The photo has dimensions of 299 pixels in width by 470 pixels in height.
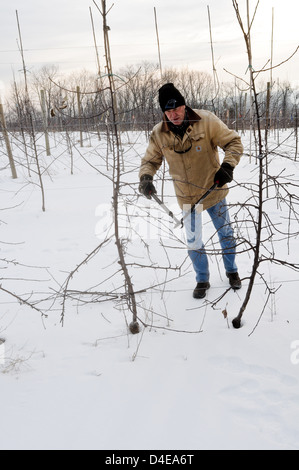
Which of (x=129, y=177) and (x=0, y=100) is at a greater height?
(x=0, y=100)

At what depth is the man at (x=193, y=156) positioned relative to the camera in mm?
2574

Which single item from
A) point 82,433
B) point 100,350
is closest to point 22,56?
point 100,350

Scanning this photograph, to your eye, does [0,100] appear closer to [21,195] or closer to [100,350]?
[21,195]

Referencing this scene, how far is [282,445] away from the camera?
5.34 feet

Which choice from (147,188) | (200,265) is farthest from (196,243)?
(147,188)

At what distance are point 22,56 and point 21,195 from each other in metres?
3.68

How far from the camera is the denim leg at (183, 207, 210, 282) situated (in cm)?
293

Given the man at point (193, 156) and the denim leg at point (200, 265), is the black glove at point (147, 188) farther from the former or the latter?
the denim leg at point (200, 265)

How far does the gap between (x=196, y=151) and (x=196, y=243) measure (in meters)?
0.77

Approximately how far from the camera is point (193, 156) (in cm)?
274

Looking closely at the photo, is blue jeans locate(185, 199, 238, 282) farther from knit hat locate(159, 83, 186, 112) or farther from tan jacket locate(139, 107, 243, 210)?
knit hat locate(159, 83, 186, 112)

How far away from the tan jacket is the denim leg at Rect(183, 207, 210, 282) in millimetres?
145

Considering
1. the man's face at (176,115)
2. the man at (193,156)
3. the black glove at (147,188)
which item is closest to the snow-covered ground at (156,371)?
the black glove at (147,188)

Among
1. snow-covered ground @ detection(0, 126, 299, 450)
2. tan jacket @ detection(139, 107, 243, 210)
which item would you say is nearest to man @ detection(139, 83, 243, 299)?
tan jacket @ detection(139, 107, 243, 210)
